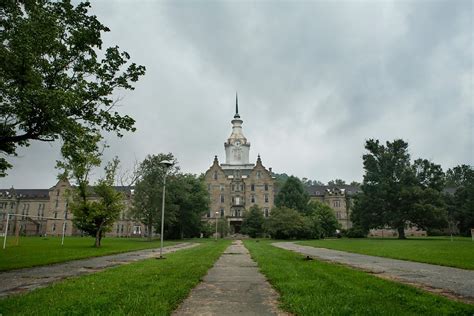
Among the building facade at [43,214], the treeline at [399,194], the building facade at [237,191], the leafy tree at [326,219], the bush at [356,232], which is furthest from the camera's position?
the building facade at [43,214]

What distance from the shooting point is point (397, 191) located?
64.6 m

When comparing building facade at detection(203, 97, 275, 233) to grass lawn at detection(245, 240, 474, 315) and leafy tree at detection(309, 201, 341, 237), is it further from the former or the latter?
grass lawn at detection(245, 240, 474, 315)

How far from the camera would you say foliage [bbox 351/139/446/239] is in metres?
61.5

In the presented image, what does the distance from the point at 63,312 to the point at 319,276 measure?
7988 millimetres

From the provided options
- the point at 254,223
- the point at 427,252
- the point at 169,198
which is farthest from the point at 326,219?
the point at 427,252

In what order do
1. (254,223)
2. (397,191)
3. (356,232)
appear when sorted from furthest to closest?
(254,223), (356,232), (397,191)

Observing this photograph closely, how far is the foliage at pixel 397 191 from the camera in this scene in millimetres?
61469

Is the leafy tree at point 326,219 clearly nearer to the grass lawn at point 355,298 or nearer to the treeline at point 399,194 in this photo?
the treeline at point 399,194

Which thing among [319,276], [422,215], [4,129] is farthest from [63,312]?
[422,215]

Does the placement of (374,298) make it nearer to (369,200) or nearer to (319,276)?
(319,276)

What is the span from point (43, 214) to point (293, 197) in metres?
74.7

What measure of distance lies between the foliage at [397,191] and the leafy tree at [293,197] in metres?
15.0

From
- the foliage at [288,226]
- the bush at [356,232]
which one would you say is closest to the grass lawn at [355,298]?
the foliage at [288,226]

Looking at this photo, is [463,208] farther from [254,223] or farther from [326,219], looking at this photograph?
[254,223]
